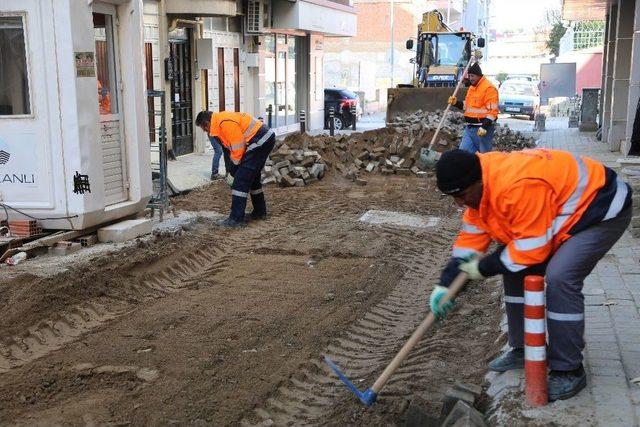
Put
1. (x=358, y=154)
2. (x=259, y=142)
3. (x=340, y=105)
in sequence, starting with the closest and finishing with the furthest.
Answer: (x=259, y=142), (x=358, y=154), (x=340, y=105)

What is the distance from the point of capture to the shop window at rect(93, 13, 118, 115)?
348 inches

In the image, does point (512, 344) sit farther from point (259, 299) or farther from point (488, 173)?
point (259, 299)

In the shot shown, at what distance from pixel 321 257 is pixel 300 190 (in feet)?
16.2

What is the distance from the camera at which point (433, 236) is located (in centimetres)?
967

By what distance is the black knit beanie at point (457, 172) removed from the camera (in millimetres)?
3883

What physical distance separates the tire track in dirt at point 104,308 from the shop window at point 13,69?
2.33m

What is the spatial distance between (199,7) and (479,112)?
23.2 feet

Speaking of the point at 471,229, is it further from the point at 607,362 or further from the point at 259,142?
the point at 259,142

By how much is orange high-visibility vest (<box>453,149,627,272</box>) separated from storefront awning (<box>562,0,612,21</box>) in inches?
811

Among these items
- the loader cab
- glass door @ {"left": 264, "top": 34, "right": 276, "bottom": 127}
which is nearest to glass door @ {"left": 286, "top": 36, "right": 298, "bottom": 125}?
glass door @ {"left": 264, "top": 34, "right": 276, "bottom": 127}

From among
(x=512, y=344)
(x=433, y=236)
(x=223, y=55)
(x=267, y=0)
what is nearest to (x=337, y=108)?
(x=267, y=0)

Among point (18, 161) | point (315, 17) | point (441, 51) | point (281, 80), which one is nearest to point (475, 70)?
point (18, 161)

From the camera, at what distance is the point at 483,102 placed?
11.9 m

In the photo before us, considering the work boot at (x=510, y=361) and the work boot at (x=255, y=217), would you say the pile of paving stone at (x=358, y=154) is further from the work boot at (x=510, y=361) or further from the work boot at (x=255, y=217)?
the work boot at (x=510, y=361)
